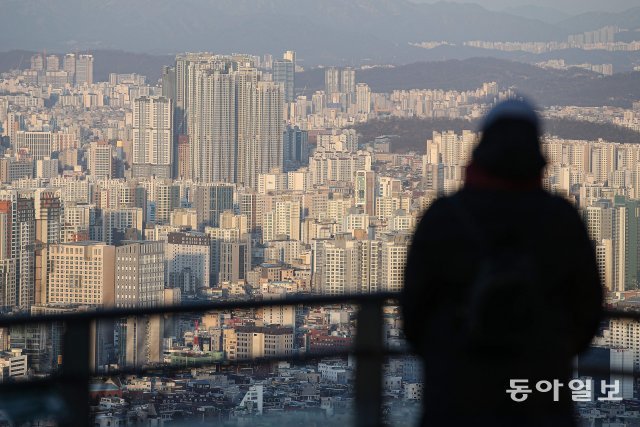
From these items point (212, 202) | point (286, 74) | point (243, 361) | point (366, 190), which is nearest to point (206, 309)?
point (243, 361)

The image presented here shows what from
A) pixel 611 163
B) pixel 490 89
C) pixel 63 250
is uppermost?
pixel 490 89

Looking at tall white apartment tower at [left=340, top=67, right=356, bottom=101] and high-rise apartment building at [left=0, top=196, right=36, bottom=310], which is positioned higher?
tall white apartment tower at [left=340, top=67, right=356, bottom=101]

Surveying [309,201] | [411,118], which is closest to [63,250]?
[309,201]

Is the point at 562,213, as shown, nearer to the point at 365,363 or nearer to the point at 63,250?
the point at 365,363

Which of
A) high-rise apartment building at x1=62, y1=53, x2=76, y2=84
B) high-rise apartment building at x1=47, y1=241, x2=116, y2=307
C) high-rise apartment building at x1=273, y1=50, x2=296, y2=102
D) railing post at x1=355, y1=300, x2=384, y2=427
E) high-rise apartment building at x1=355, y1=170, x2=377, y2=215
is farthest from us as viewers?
high-rise apartment building at x1=273, y1=50, x2=296, y2=102

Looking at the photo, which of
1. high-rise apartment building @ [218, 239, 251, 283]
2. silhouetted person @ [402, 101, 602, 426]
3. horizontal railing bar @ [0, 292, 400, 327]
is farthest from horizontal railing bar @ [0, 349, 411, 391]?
high-rise apartment building @ [218, 239, 251, 283]

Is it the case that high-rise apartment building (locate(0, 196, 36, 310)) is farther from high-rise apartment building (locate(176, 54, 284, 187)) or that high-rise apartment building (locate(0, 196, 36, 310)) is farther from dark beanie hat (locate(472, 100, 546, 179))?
dark beanie hat (locate(472, 100, 546, 179))

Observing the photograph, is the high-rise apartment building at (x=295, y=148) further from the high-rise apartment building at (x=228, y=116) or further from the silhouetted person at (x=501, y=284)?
the silhouetted person at (x=501, y=284)
